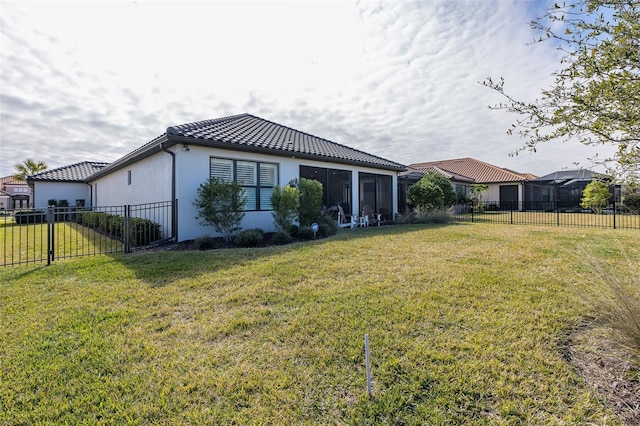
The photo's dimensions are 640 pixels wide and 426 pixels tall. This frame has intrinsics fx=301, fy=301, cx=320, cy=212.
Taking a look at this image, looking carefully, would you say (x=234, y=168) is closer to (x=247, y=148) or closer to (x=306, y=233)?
(x=247, y=148)

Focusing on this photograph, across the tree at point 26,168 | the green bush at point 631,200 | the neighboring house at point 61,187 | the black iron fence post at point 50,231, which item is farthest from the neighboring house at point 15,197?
the green bush at point 631,200

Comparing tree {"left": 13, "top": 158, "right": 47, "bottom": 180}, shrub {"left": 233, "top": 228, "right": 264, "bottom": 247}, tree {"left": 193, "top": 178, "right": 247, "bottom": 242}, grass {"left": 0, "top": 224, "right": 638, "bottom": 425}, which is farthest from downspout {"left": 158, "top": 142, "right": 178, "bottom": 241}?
tree {"left": 13, "top": 158, "right": 47, "bottom": 180}

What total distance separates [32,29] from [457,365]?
10.1 meters

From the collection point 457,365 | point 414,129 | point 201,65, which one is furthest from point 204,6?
point 414,129

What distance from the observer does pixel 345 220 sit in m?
13.8

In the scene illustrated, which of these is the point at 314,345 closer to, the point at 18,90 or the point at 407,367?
the point at 407,367

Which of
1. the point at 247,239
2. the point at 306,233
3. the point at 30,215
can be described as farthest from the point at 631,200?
the point at 30,215

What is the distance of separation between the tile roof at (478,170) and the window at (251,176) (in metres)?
19.1

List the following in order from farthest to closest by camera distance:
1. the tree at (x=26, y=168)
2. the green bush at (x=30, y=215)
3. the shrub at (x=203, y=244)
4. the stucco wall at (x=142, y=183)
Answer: the tree at (x=26, y=168)
the stucco wall at (x=142, y=183)
the shrub at (x=203, y=244)
the green bush at (x=30, y=215)

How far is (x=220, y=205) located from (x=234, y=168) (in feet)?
6.33

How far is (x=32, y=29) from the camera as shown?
6660 mm

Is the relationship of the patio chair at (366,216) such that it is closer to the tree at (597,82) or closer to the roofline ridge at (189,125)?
the roofline ridge at (189,125)

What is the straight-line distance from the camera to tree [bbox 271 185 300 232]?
9.45 meters

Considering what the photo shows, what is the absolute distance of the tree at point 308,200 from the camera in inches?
409
